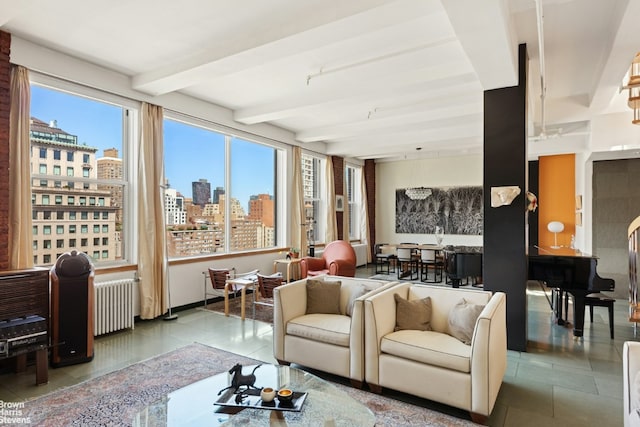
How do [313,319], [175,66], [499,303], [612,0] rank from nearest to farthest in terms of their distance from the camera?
1. [499,303]
2. [612,0]
3. [313,319]
4. [175,66]

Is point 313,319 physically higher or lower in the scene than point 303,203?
lower

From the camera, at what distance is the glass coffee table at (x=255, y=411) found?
1955 millimetres

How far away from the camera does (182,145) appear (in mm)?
5793

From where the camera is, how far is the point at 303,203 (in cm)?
807

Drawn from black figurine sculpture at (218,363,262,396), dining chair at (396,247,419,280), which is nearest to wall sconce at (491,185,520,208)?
black figurine sculpture at (218,363,262,396)

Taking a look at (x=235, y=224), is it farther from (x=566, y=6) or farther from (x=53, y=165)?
(x=566, y=6)

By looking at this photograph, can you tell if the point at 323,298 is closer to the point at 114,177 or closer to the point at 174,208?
the point at 174,208

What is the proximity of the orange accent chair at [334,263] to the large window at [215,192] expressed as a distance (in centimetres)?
126

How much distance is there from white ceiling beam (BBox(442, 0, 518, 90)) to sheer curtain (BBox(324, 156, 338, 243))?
18.4 feet

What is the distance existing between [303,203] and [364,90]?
11.6 ft

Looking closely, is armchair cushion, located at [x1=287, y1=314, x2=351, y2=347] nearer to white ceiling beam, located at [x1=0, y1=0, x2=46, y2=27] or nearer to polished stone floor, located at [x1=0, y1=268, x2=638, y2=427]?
polished stone floor, located at [x1=0, y1=268, x2=638, y2=427]

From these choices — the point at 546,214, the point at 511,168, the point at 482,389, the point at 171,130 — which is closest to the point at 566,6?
the point at 511,168

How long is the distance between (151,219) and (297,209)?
349 cm

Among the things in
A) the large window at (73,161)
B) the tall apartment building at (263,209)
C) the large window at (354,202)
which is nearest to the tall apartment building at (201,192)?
the tall apartment building at (263,209)
